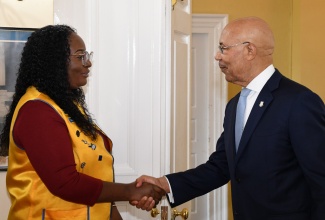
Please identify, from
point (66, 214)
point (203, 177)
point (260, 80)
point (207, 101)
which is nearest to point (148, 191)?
point (203, 177)

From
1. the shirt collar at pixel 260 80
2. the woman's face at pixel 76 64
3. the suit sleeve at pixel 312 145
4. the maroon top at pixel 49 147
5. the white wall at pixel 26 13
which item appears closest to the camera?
the maroon top at pixel 49 147

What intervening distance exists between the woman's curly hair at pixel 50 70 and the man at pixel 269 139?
0.66 m

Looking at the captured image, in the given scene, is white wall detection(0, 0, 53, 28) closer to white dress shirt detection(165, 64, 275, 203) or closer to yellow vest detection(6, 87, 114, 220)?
yellow vest detection(6, 87, 114, 220)

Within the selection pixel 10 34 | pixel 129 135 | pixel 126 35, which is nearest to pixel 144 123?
pixel 129 135

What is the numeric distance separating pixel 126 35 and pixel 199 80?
3653 millimetres

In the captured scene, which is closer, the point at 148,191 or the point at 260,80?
the point at 260,80

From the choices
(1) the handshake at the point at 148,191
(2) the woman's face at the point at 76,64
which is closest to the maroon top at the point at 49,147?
(2) the woman's face at the point at 76,64

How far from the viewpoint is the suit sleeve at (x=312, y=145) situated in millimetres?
2279

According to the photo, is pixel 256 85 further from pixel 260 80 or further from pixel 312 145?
pixel 312 145

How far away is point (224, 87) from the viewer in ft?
21.1

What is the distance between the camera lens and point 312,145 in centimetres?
228

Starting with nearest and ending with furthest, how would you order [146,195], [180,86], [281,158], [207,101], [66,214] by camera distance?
1. [66,214]
2. [281,158]
3. [146,195]
4. [180,86]
5. [207,101]

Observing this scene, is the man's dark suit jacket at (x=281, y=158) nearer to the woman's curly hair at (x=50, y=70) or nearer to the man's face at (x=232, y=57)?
the man's face at (x=232, y=57)

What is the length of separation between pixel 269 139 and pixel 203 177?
2.13 feet
